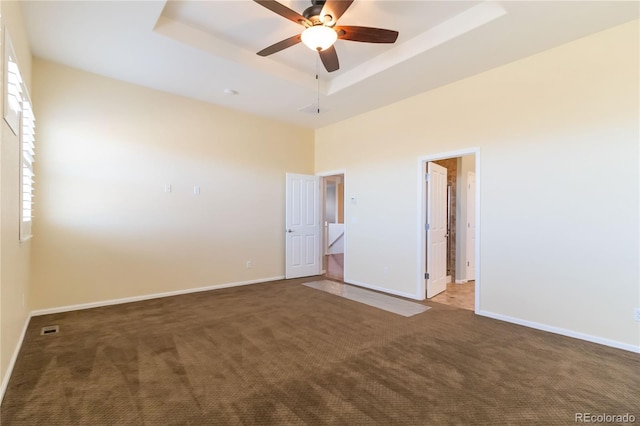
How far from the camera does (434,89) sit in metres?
4.29

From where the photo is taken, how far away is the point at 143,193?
170 inches

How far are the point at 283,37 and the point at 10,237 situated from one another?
3096mm

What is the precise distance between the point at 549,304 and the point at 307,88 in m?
3.93

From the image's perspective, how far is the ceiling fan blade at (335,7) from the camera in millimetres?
2312

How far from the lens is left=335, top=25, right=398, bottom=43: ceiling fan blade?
8.43 ft

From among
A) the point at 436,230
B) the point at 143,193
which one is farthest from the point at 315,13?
the point at 436,230

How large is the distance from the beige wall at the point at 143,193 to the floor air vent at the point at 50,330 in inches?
23.3

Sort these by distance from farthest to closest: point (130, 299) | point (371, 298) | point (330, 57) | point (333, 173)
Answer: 1. point (333, 173)
2. point (371, 298)
3. point (130, 299)
4. point (330, 57)

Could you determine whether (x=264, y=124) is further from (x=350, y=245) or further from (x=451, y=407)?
(x=451, y=407)

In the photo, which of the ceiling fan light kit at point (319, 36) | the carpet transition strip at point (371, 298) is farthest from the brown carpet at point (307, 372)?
the ceiling fan light kit at point (319, 36)

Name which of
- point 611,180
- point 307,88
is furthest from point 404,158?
point 611,180

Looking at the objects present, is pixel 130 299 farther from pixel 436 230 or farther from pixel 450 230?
pixel 450 230

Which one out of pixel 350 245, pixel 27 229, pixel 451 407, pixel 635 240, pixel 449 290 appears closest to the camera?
pixel 451 407

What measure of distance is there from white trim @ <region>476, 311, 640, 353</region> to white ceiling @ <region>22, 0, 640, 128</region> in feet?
9.69
